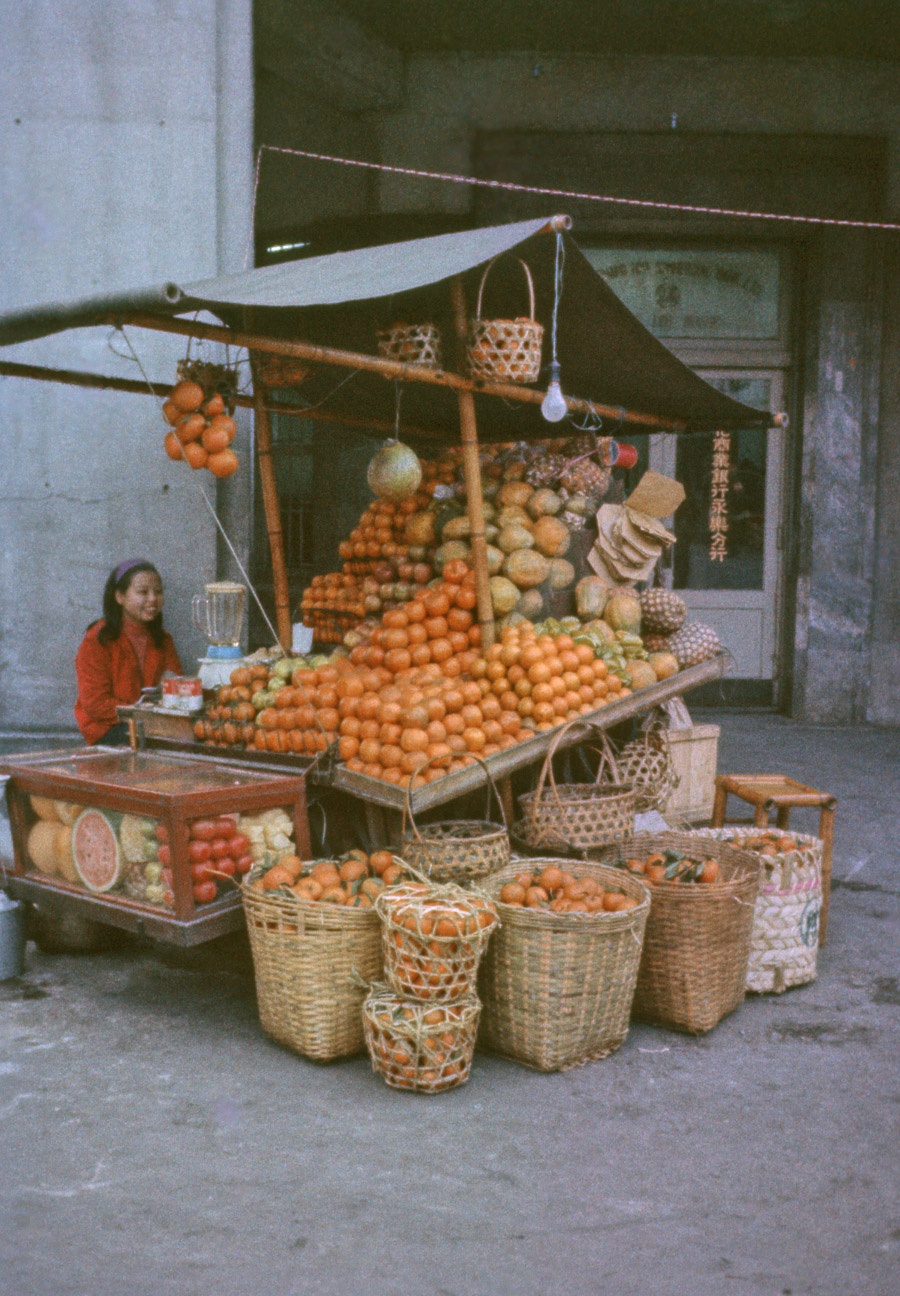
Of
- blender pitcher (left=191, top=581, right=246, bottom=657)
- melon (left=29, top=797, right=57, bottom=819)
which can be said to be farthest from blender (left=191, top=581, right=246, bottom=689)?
melon (left=29, top=797, right=57, bottom=819)

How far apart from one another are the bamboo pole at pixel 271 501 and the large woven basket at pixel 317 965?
2.10m

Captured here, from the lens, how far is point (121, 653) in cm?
607

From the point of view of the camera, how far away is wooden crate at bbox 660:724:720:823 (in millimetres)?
6152

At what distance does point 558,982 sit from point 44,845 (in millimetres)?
2230

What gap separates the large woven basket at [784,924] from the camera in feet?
14.1

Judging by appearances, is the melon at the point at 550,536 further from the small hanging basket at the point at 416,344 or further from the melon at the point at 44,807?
the melon at the point at 44,807

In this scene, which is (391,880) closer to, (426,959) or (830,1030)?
(426,959)

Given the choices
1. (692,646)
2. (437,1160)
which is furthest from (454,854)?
(692,646)

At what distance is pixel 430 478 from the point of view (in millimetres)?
5969

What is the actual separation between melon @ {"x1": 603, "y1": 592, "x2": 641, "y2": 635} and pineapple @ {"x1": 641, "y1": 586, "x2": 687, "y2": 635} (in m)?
0.28

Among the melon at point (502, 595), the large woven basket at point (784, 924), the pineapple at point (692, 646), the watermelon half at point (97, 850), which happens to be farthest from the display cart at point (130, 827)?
the pineapple at point (692, 646)

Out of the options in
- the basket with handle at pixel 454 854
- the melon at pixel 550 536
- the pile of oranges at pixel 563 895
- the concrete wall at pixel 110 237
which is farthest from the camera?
the concrete wall at pixel 110 237

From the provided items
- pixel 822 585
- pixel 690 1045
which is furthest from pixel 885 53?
pixel 690 1045

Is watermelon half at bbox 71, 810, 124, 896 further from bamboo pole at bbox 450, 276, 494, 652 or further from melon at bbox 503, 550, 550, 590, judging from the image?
melon at bbox 503, 550, 550, 590
